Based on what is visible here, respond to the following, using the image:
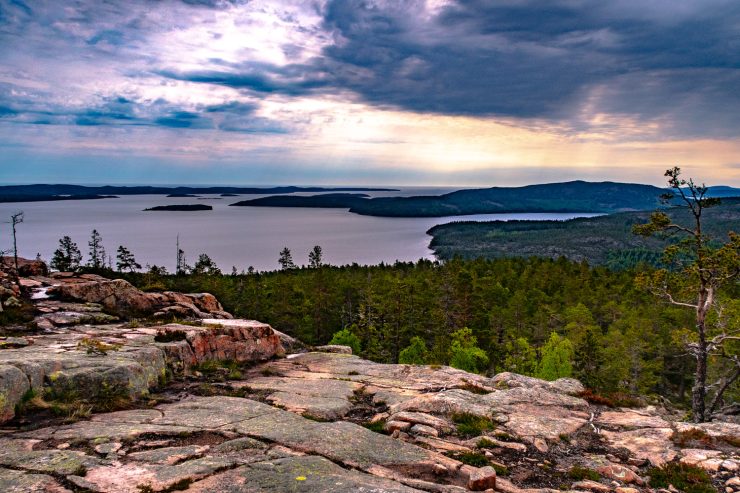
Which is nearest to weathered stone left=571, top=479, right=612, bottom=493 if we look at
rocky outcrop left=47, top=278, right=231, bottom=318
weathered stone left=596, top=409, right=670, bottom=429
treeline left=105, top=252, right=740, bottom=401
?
weathered stone left=596, top=409, right=670, bottom=429

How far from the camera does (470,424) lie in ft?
47.8

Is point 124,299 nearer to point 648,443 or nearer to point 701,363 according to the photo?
point 648,443

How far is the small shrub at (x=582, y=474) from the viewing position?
1152 centimetres

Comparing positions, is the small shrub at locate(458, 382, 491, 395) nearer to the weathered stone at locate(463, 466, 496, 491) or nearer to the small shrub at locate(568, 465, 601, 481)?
the small shrub at locate(568, 465, 601, 481)

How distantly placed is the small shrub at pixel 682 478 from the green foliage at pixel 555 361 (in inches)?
1389

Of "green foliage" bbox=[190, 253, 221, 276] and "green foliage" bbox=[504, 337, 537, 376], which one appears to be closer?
"green foliage" bbox=[504, 337, 537, 376]

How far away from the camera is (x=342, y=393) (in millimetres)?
18172

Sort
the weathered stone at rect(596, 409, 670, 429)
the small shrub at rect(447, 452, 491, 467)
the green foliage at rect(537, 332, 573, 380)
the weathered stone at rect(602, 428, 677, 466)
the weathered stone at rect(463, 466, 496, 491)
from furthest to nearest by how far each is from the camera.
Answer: the green foliage at rect(537, 332, 573, 380) → the weathered stone at rect(596, 409, 670, 429) → the weathered stone at rect(602, 428, 677, 466) → the small shrub at rect(447, 452, 491, 467) → the weathered stone at rect(463, 466, 496, 491)

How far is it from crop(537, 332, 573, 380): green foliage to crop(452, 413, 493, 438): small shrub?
34.1 metres

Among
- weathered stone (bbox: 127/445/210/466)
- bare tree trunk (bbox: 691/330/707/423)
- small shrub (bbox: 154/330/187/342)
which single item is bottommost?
bare tree trunk (bbox: 691/330/707/423)

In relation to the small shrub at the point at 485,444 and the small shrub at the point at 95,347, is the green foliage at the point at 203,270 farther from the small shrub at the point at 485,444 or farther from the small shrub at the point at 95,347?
the small shrub at the point at 485,444

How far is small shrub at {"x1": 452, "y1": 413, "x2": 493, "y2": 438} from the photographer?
1404cm

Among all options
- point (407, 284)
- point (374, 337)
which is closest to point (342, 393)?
point (374, 337)

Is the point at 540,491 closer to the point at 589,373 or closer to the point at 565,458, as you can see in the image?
the point at 565,458
